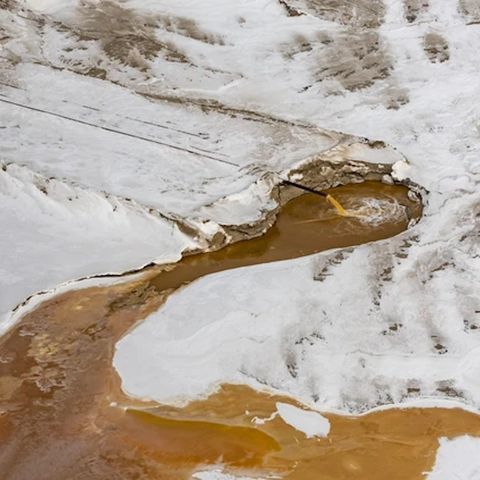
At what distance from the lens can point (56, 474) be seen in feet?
17.7

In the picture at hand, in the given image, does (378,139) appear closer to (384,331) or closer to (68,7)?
(384,331)

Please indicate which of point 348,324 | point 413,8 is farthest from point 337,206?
point 413,8

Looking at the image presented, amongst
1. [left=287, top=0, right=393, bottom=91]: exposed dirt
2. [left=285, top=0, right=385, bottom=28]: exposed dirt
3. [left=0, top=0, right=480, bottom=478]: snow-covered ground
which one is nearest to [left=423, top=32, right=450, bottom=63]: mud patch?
[left=0, top=0, right=480, bottom=478]: snow-covered ground

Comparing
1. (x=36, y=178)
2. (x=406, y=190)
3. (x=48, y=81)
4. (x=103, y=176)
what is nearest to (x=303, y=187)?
(x=406, y=190)

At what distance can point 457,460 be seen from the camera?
5.54 m

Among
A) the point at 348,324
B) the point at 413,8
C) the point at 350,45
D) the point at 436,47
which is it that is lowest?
the point at 348,324

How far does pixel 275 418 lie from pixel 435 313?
1.89 m

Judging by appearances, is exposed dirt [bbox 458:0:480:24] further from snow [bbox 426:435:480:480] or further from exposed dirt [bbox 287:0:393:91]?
snow [bbox 426:435:480:480]

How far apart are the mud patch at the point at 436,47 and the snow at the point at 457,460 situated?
653 cm

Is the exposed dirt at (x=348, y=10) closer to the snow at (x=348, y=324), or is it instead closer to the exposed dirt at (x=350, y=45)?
the exposed dirt at (x=350, y=45)

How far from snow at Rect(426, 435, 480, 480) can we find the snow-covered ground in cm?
42

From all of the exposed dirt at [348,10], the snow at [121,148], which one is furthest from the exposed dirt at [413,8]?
the snow at [121,148]

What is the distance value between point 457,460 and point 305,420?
118 centimetres

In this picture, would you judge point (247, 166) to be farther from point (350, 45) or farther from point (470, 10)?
point (470, 10)
